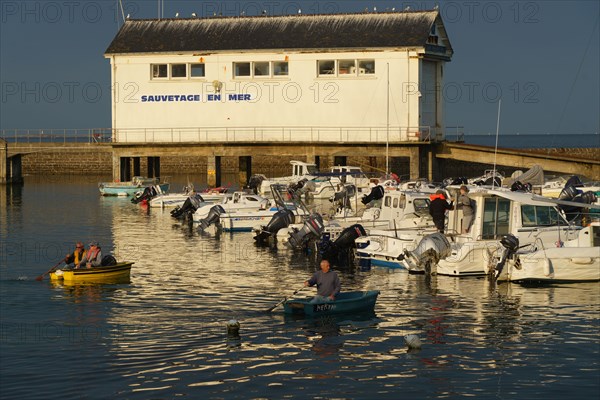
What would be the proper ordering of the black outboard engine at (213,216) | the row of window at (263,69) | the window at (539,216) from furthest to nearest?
the row of window at (263,69) → the black outboard engine at (213,216) → the window at (539,216)

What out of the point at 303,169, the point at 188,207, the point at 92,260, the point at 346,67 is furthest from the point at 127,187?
the point at 92,260

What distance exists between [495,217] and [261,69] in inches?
1520

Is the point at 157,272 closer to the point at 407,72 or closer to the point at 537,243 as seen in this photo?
the point at 537,243

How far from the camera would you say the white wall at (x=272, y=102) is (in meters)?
71.3

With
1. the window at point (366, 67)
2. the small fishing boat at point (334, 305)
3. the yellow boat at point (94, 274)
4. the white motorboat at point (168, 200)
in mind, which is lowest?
the small fishing boat at point (334, 305)

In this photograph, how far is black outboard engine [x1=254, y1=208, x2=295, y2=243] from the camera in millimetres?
50094

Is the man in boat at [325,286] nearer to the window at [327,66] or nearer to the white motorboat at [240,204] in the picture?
the white motorboat at [240,204]

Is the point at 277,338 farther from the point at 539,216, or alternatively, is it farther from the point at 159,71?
the point at 159,71

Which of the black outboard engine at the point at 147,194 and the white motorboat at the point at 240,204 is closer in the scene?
the white motorboat at the point at 240,204

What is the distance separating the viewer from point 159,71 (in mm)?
76500

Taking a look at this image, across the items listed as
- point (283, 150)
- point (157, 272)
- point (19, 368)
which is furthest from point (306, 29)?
point (19, 368)

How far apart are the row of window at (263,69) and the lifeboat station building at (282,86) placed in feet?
0.22

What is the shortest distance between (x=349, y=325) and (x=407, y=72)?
42.5 metres

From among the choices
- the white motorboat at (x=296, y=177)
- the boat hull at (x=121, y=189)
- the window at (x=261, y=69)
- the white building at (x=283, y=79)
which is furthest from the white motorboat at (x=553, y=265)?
the boat hull at (x=121, y=189)
